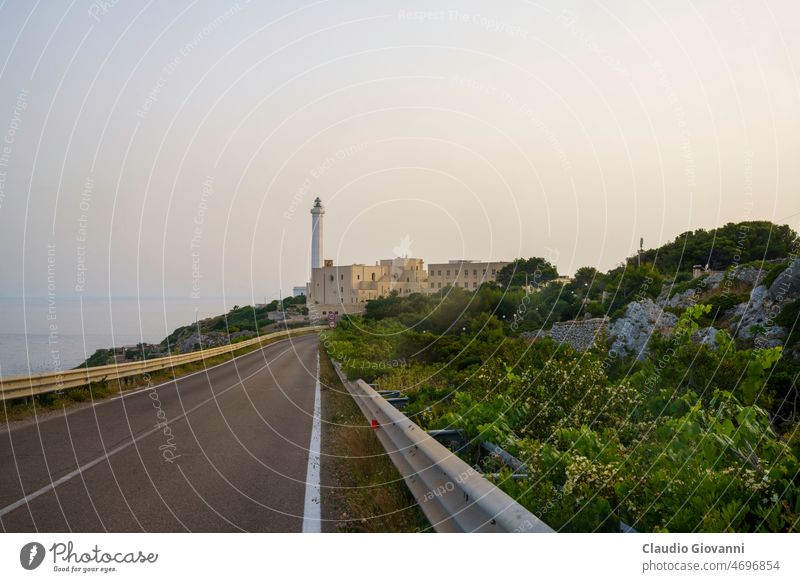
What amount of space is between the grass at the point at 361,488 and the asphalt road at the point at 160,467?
35 centimetres

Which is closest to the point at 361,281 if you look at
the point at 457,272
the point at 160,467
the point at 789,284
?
the point at 457,272

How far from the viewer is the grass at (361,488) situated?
6.34m

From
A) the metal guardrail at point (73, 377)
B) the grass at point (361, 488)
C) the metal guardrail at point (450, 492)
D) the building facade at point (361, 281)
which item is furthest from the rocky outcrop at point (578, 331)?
the building facade at point (361, 281)

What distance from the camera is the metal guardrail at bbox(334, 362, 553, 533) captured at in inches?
170

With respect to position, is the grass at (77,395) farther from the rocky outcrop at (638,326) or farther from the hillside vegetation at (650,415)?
the rocky outcrop at (638,326)

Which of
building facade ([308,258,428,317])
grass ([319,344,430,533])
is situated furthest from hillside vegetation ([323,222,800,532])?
building facade ([308,258,428,317])

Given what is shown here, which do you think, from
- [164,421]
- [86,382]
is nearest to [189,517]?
[164,421]

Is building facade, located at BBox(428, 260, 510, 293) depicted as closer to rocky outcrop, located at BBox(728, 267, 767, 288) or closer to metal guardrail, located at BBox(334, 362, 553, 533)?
rocky outcrop, located at BBox(728, 267, 767, 288)

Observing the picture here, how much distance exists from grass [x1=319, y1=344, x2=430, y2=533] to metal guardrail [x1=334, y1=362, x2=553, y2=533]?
0.19 m

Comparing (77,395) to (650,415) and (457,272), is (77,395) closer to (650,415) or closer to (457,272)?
(650,415)

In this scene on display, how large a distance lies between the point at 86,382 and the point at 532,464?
16292 mm
